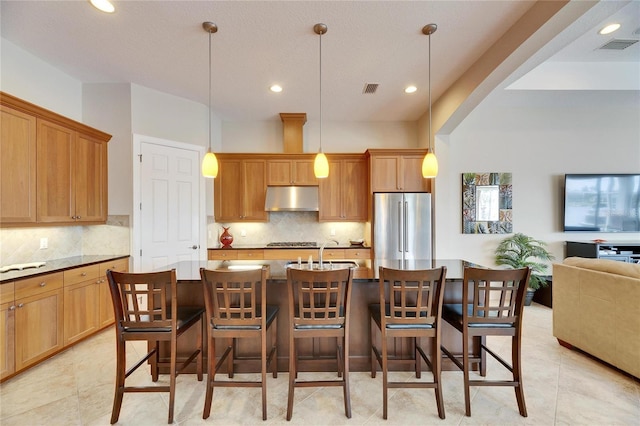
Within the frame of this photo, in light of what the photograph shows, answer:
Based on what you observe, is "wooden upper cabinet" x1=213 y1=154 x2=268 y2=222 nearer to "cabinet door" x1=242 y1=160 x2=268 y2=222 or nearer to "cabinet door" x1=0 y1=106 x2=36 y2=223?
"cabinet door" x1=242 y1=160 x2=268 y2=222

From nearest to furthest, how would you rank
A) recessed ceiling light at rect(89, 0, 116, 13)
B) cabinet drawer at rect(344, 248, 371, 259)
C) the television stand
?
recessed ceiling light at rect(89, 0, 116, 13), the television stand, cabinet drawer at rect(344, 248, 371, 259)

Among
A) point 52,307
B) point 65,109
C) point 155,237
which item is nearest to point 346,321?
point 52,307

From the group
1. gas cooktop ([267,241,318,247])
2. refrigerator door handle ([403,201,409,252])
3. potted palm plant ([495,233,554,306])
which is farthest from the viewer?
gas cooktop ([267,241,318,247])

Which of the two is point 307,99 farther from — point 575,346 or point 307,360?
point 575,346

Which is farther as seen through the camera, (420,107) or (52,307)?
(420,107)

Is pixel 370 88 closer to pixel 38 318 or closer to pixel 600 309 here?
pixel 600 309

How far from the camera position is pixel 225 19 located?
245 cm

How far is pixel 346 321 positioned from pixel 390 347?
2.84 ft

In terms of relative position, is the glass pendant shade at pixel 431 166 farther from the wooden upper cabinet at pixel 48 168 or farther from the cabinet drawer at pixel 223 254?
the wooden upper cabinet at pixel 48 168

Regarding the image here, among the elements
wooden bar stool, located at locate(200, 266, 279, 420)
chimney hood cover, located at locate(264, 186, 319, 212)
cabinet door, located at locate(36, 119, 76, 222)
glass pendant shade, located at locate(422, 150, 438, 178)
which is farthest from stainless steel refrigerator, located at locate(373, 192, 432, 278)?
cabinet door, located at locate(36, 119, 76, 222)

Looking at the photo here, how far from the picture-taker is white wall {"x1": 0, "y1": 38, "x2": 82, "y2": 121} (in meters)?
2.91

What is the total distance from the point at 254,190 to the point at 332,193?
1406mm

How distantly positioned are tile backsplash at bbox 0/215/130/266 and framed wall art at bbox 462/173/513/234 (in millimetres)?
5351

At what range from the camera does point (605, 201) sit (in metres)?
4.54
